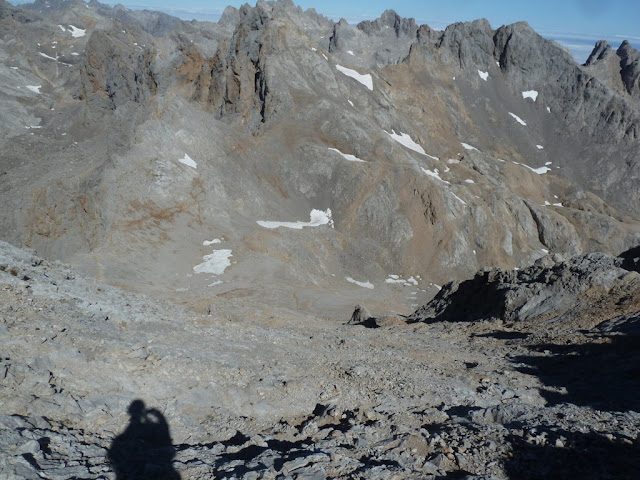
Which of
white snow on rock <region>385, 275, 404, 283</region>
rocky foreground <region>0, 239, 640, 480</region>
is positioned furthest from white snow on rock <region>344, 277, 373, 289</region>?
rocky foreground <region>0, 239, 640, 480</region>

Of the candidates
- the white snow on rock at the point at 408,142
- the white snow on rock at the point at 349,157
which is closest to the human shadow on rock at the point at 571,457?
the white snow on rock at the point at 349,157

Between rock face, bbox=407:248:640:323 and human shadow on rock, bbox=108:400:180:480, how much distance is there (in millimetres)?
20420

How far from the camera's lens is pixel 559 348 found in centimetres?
1953

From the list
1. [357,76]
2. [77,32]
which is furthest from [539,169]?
[77,32]

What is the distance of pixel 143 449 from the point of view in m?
9.57

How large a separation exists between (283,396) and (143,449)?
15.0 ft

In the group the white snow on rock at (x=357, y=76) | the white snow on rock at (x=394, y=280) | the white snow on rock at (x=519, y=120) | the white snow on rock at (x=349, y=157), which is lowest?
the white snow on rock at (x=394, y=280)

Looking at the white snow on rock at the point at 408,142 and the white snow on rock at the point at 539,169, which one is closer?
the white snow on rock at the point at 408,142

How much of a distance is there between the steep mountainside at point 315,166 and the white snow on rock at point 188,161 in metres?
0.30

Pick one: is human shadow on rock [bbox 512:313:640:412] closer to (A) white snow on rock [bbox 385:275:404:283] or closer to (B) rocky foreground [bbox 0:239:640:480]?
(B) rocky foreground [bbox 0:239:640:480]

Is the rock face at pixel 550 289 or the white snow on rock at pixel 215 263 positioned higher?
the rock face at pixel 550 289

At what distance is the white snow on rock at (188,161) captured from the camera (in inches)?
2373

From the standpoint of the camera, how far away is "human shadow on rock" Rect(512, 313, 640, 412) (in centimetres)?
1399

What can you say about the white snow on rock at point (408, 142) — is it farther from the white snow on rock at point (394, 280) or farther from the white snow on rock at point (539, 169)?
the white snow on rock at point (394, 280)
